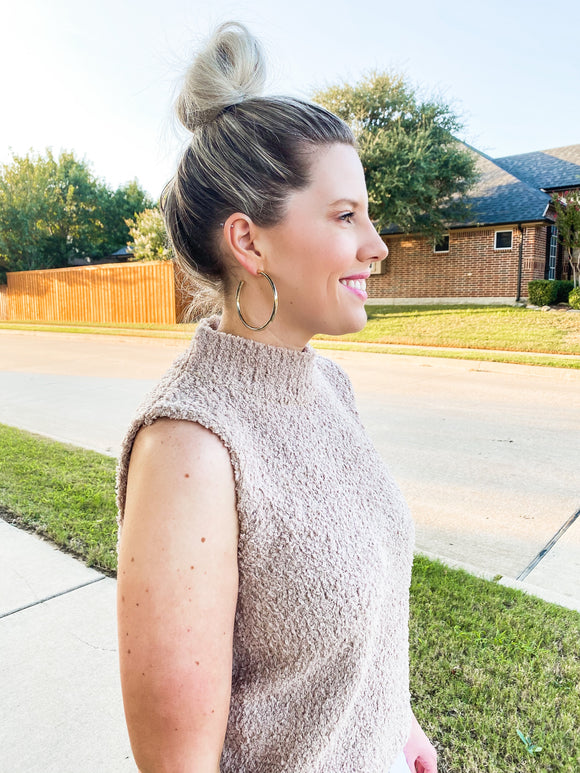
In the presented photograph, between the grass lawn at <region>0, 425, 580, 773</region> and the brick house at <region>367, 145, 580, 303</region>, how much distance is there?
A: 18.5 metres

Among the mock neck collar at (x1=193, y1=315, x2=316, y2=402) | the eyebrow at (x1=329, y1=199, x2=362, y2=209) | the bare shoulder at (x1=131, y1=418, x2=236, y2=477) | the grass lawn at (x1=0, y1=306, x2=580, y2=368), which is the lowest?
the grass lawn at (x1=0, y1=306, x2=580, y2=368)

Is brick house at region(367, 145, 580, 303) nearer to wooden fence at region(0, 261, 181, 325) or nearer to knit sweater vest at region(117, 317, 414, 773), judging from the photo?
wooden fence at region(0, 261, 181, 325)

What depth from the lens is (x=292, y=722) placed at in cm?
105

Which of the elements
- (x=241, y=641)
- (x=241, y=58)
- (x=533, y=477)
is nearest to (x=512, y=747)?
(x=241, y=641)

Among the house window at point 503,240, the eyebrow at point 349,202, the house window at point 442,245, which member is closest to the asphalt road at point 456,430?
the eyebrow at point 349,202

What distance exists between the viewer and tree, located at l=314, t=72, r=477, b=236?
19188 millimetres

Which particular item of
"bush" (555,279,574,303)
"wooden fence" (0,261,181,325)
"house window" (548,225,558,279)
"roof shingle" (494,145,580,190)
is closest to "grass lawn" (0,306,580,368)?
"bush" (555,279,574,303)

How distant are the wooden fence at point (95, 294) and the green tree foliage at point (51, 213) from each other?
9.13ft

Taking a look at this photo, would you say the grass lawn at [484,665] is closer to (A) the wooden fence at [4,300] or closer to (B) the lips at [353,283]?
(B) the lips at [353,283]

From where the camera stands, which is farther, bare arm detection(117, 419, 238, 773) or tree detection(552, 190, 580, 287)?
tree detection(552, 190, 580, 287)

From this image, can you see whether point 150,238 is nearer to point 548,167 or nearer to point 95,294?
point 95,294

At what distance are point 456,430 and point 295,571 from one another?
19.8ft

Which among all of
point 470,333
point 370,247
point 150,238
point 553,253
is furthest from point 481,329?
point 370,247

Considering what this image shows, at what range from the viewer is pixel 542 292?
1784 centimetres
